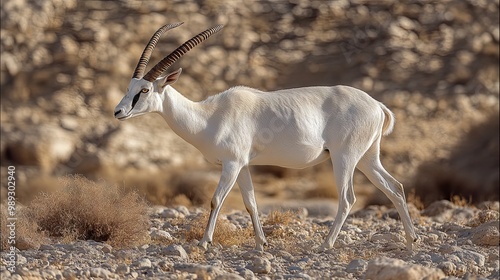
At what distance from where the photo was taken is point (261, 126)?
995 cm

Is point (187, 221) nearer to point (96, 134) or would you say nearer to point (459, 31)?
point (96, 134)

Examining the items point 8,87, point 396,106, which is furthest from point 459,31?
point 8,87

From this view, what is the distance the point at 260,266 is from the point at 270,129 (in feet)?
5.78

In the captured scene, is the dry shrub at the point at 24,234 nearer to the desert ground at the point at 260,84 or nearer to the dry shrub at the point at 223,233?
the dry shrub at the point at 223,233

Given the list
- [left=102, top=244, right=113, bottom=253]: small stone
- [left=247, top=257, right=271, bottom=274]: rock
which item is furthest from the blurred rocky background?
[left=247, top=257, right=271, bottom=274]: rock

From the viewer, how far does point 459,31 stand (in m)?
25.5

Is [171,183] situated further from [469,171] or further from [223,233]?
[223,233]

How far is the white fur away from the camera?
385 inches

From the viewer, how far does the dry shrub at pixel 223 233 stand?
10.5 m

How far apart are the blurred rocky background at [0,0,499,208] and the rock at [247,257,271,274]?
426 inches

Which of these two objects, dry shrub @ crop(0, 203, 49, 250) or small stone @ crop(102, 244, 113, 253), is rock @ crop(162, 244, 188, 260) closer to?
small stone @ crop(102, 244, 113, 253)

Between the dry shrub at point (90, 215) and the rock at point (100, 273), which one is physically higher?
the rock at point (100, 273)

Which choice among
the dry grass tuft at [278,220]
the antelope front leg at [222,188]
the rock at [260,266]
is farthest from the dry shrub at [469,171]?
the rock at [260,266]

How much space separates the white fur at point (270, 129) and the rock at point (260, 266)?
39.2 inches
